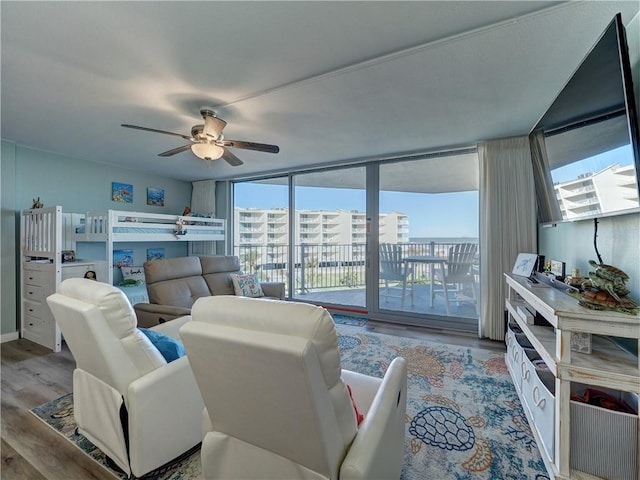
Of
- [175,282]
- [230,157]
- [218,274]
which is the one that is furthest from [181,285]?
[230,157]

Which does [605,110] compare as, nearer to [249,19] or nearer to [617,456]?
[617,456]

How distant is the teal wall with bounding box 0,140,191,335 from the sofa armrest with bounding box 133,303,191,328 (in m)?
2.01

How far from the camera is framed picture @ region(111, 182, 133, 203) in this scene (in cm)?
427

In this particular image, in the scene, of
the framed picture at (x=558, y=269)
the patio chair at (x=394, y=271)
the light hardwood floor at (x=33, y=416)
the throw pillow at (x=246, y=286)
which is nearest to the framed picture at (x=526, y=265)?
the framed picture at (x=558, y=269)

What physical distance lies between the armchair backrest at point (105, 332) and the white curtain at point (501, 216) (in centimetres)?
327

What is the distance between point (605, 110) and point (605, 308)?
994mm

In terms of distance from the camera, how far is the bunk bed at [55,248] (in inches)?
115

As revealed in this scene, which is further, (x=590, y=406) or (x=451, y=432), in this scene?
(x=451, y=432)

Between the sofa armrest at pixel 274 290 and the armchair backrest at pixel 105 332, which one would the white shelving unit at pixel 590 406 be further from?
the sofa armrest at pixel 274 290

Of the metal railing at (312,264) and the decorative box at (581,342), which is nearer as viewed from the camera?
the decorative box at (581,342)

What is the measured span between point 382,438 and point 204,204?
204 inches

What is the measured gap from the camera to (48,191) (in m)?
3.55

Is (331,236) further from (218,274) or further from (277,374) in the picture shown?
(277,374)

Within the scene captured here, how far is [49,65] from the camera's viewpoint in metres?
1.79
